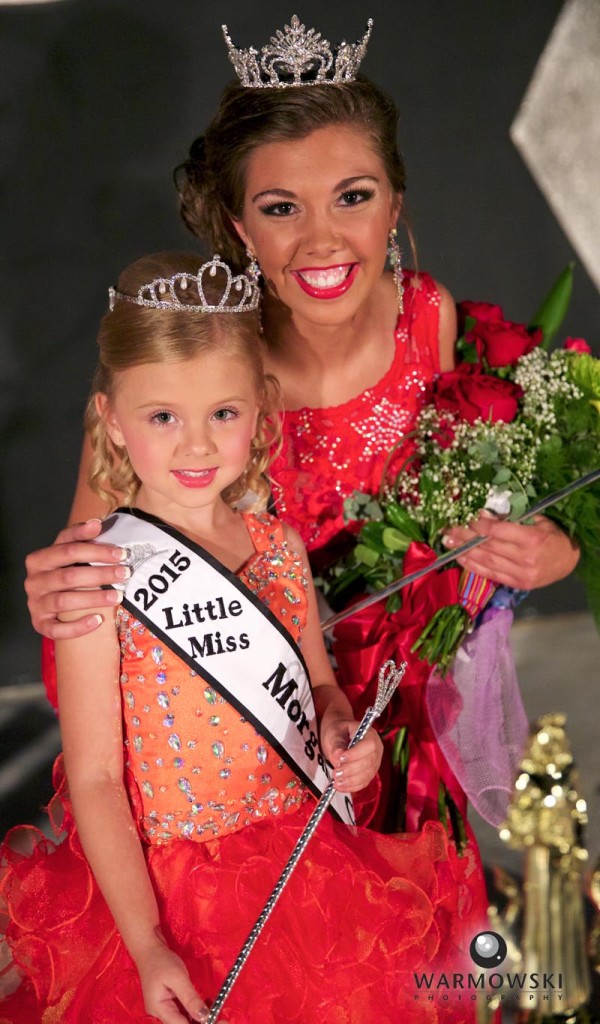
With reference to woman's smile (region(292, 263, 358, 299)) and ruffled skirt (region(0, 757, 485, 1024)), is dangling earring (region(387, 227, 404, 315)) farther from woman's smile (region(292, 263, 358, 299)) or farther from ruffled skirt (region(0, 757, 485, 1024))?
ruffled skirt (region(0, 757, 485, 1024))

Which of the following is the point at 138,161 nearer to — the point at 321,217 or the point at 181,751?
the point at 321,217

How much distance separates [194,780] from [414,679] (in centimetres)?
42

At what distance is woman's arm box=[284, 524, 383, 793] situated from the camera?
1290 millimetres

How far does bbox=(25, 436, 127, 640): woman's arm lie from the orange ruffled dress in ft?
0.13

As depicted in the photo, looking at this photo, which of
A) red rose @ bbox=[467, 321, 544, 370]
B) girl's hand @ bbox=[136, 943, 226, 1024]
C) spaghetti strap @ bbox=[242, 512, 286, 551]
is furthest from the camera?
red rose @ bbox=[467, 321, 544, 370]

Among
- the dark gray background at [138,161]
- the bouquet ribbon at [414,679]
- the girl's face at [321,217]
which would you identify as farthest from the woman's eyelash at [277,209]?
the dark gray background at [138,161]

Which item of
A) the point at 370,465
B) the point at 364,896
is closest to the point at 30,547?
the point at 370,465

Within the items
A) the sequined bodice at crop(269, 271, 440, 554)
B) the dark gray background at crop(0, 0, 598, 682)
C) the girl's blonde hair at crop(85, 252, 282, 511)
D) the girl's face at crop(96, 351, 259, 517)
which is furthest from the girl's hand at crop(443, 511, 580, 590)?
the dark gray background at crop(0, 0, 598, 682)

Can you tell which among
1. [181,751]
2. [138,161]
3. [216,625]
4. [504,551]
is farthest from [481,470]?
[138,161]

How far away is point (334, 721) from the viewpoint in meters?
1.40

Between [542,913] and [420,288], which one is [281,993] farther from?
[420,288]

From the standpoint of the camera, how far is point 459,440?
65.0 inches

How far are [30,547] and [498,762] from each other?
69.6 inches

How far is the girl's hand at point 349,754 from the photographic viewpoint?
1.28 metres
